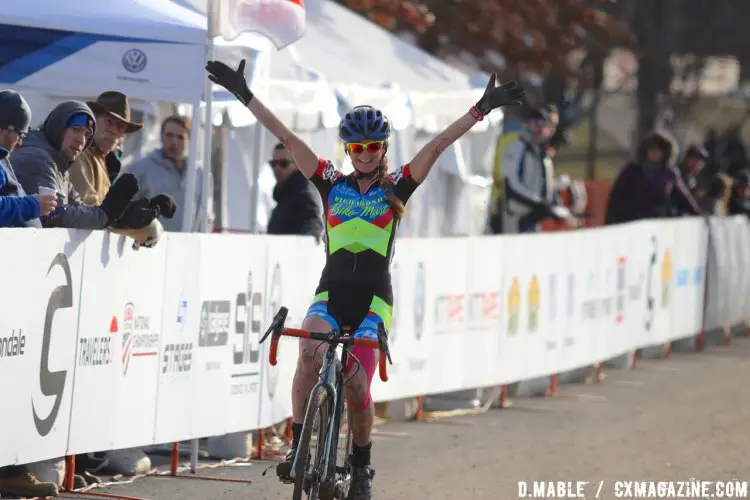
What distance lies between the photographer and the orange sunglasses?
918cm

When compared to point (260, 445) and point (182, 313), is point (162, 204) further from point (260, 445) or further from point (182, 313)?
point (260, 445)

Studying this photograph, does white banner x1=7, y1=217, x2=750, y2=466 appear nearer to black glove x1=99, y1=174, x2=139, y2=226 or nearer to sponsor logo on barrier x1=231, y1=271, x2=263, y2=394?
sponsor logo on barrier x1=231, y1=271, x2=263, y2=394

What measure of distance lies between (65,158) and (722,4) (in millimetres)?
40790

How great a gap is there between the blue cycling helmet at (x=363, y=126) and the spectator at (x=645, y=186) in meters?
11.7

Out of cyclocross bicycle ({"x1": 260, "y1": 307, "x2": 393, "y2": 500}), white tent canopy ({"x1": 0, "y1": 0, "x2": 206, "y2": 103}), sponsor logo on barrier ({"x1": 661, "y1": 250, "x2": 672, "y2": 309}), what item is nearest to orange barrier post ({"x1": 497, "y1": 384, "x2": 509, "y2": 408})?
white tent canopy ({"x1": 0, "y1": 0, "x2": 206, "y2": 103})

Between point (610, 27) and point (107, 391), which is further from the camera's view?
point (610, 27)


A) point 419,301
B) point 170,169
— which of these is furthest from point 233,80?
point 419,301

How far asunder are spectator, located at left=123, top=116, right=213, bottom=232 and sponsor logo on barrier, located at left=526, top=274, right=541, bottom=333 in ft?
11.6

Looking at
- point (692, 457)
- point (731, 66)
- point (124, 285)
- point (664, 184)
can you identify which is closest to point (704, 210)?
point (664, 184)

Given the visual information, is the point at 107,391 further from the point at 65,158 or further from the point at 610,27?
the point at 610,27

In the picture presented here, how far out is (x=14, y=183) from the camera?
30.3 feet

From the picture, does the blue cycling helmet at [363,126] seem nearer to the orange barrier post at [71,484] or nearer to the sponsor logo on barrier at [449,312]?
the orange barrier post at [71,484]

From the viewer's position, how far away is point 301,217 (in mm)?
13180

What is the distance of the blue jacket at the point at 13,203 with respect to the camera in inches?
354
